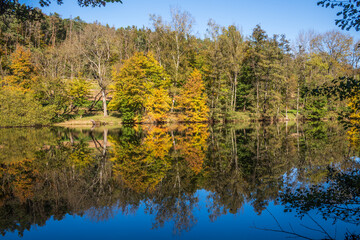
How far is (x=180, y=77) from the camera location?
3969cm

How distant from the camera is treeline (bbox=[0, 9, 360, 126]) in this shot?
120 ft

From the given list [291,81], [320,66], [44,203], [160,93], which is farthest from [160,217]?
[320,66]

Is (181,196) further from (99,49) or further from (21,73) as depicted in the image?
(21,73)

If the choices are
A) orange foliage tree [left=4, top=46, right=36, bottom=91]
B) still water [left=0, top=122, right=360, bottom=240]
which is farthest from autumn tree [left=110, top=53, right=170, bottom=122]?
still water [left=0, top=122, right=360, bottom=240]

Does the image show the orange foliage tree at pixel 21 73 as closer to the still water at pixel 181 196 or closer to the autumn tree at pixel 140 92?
the autumn tree at pixel 140 92

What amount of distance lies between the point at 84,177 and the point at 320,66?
152ft

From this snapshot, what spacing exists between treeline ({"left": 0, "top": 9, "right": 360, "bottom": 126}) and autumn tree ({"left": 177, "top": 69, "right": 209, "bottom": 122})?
155 millimetres

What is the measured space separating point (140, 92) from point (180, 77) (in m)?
7.09

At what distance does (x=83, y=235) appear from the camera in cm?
545

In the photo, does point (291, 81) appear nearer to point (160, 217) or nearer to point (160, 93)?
point (160, 93)

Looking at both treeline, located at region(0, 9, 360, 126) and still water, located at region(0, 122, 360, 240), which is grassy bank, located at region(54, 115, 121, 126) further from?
still water, located at region(0, 122, 360, 240)

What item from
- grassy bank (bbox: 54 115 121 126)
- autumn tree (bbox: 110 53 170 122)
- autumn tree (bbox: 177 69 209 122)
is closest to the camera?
autumn tree (bbox: 110 53 170 122)

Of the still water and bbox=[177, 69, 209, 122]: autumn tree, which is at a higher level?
bbox=[177, 69, 209, 122]: autumn tree

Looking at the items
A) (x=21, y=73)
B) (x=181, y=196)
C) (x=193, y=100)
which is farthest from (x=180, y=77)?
(x=181, y=196)
